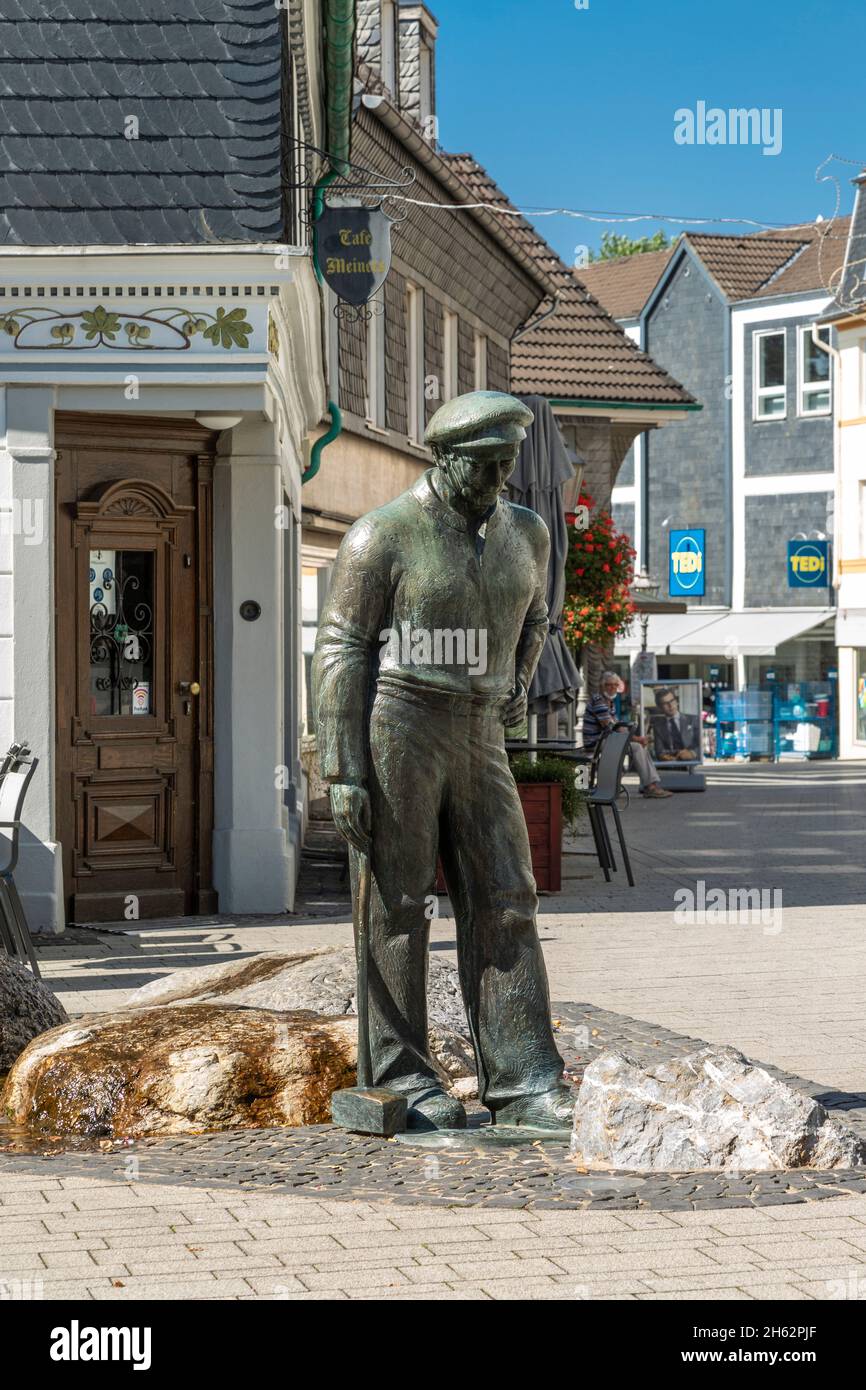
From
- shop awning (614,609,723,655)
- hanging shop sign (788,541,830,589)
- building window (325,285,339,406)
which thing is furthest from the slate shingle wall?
building window (325,285,339,406)

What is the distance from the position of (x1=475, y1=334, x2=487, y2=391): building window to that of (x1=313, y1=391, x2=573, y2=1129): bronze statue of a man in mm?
18392

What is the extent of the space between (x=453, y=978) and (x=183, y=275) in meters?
4.95

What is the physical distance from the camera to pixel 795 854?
56.6 feet

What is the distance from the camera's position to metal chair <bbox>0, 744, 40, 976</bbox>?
372 inches

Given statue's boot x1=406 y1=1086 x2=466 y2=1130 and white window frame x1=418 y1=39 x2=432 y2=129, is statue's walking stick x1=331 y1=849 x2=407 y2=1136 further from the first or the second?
white window frame x1=418 y1=39 x2=432 y2=129

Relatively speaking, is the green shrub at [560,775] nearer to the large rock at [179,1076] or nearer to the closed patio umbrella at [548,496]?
the closed patio umbrella at [548,496]

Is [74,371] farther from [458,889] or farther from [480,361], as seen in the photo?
[480,361]

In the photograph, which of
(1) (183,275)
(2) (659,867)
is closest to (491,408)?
(1) (183,275)

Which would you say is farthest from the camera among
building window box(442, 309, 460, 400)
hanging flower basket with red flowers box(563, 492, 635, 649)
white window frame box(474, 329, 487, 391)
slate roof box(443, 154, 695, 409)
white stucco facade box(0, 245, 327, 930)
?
slate roof box(443, 154, 695, 409)

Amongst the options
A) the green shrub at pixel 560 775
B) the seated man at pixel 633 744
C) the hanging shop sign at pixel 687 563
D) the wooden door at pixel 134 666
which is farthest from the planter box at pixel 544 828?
the hanging shop sign at pixel 687 563

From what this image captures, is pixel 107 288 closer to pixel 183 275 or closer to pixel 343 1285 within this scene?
pixel 183 275

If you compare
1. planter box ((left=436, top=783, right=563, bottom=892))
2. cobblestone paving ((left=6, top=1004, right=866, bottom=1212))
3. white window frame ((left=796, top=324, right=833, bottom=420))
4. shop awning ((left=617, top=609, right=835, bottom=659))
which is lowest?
cobblestone paving ((left=6, top=1004, right=866, bottom=1212))

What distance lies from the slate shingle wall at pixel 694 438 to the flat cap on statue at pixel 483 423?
1717 inches
